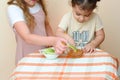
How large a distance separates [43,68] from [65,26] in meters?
0.46

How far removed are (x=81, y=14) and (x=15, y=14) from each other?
1.08ft

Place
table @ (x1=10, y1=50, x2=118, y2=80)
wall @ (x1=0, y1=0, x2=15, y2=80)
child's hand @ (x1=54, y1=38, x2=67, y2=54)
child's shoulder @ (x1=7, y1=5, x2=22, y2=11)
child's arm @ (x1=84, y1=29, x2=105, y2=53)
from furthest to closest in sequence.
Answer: wall @ (x1=0, y1=0, x2=15, y2=80) < child's shoulder @ (x1=7, y1=5, x2=22, y2=11) < child's arm @ (x1=84, y1=29, x2=105, y2=53) < child's hand @ (x1=54, y1=38, x2=67, y2=54) < table @ (x1=10, y1=50, x2=118, y2=80)

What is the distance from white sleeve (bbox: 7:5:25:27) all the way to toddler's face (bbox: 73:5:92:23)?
269mm

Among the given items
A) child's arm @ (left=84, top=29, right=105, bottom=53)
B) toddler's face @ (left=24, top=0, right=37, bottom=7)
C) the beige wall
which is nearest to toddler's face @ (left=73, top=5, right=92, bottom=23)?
child's arm @ (left=84, top=29, right=105, bottom=53)


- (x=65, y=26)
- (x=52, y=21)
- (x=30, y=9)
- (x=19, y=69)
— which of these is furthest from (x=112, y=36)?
(x=19, y=69)

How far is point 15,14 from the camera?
56.3 inches

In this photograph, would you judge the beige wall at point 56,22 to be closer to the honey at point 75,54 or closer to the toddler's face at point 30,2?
the toddler's face at point 30,2

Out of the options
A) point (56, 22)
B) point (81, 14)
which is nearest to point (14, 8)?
point (81, 14)

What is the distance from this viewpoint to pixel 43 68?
1135 mm

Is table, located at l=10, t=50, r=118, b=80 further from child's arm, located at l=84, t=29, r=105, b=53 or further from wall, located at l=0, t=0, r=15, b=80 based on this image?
wall, located at l=0, t=0, r=15, b=80

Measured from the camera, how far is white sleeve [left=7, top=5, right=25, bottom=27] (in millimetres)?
1419

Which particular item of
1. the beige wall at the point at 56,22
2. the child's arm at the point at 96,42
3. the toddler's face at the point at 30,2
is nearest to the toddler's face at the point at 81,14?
the child's arm at the point at 96,42

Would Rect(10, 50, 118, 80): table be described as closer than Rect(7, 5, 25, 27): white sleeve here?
Yes

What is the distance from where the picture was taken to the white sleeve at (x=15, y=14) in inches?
55.9
